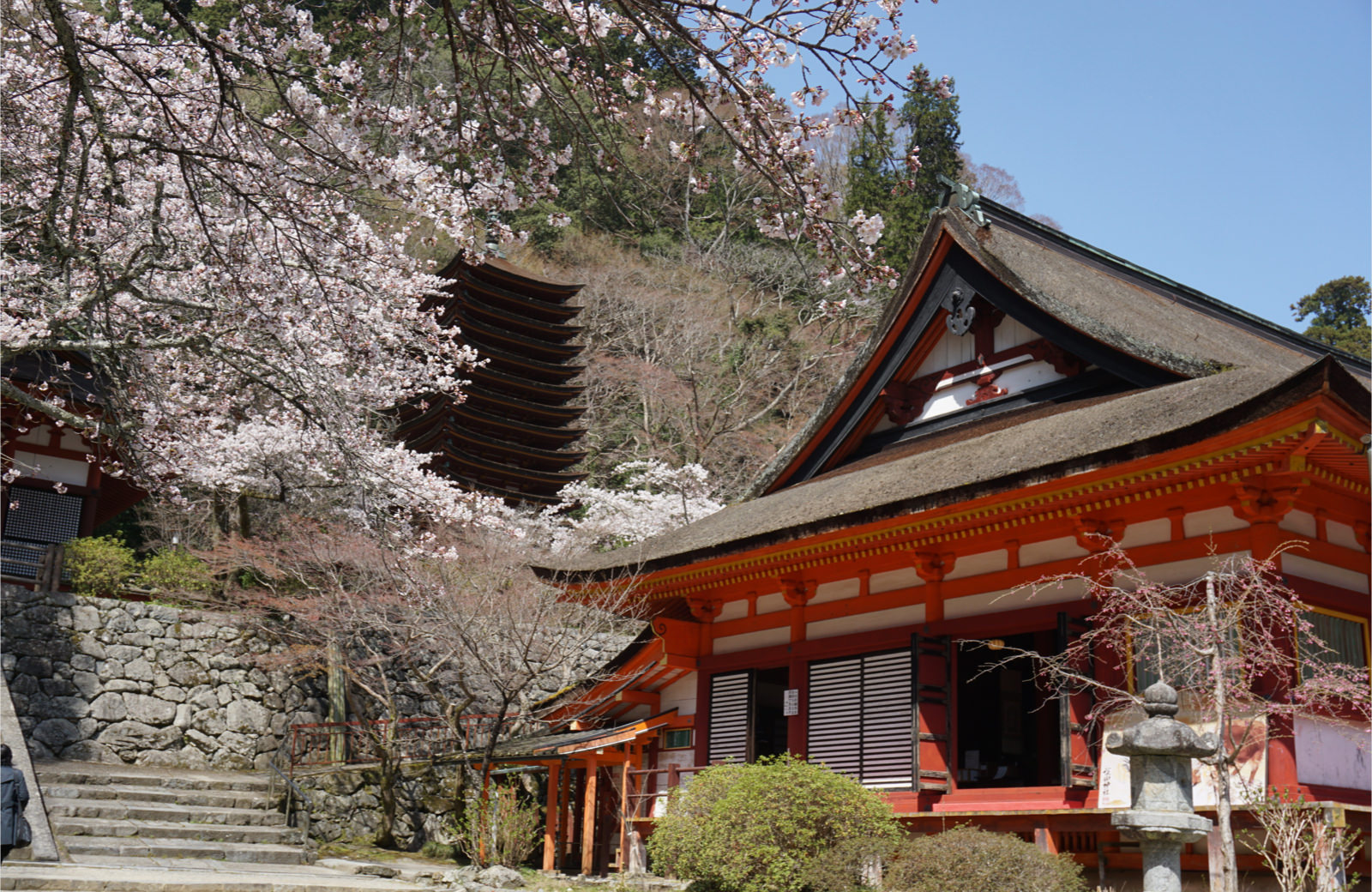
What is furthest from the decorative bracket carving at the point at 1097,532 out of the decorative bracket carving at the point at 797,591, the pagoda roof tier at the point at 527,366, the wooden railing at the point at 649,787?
the pagoda roof tier at the point at 527,366

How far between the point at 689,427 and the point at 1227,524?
2270cm

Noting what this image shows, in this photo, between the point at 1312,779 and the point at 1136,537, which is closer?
the point at 1312,779

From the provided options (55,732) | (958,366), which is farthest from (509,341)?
(958,366)

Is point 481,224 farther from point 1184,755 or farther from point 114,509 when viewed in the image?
point 114,509

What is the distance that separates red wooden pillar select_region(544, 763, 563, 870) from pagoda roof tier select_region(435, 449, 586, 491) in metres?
13.2

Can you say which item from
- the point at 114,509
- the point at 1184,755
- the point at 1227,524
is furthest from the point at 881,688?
the point at 114,509

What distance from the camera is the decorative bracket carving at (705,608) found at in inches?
496

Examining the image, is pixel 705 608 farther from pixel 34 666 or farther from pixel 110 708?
pixel 34 666

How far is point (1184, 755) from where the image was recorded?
5410 millimetres

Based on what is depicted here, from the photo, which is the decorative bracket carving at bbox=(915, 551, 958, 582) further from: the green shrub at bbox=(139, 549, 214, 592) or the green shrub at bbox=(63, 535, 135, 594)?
the green shrub at bbox=(63, 535, 135, 594)

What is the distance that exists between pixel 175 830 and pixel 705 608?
264 inches

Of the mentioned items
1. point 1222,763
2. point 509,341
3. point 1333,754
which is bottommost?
point 1222,763

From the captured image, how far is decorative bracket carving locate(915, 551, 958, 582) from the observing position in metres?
10.0

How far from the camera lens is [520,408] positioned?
93.3 ft
